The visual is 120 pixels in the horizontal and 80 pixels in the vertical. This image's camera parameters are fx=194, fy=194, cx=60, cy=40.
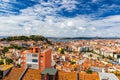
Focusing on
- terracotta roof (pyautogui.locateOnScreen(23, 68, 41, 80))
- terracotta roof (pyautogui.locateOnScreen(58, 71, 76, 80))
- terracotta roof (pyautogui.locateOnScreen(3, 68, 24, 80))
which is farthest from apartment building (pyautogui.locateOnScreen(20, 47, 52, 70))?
terracotta roof (pyautogui.locateOnScreen(58, 71, 76, 80))

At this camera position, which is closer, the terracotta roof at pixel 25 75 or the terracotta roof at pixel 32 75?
the terracotta roof at pixel 25 75

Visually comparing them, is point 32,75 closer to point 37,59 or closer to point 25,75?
point 25,75

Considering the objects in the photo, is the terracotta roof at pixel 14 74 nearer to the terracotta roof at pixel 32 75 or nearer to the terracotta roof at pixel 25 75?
the terracotta roof at pixel 25 75

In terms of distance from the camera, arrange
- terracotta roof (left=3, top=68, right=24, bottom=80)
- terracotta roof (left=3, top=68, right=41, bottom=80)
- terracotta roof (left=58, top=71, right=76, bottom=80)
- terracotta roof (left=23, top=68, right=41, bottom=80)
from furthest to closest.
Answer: terracotta roof (left=58, top=71, right=76, bottom=80) < terracotta roof (left=23, top=68, right=41, bottom=80) < terracotta roof (left=3, top=68, right=41, bottom=80) < terracotta roof (left=3, top=68, right=24, bottom=80)

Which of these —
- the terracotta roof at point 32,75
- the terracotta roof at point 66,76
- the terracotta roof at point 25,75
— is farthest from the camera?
the terracotta roof at point 66,76

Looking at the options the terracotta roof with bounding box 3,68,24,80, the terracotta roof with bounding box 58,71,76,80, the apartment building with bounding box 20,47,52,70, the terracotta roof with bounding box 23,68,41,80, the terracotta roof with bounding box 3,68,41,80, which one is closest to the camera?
the terracotta roof with bounding box 3,68,24,80

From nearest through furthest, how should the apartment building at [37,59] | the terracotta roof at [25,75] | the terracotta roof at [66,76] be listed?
1. the terracotta roof at [25,75]
2. the terracotta roof at [66,76]
3. the apartment building at [37,59]

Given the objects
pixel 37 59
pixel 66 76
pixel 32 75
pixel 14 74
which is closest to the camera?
pixel 14 74

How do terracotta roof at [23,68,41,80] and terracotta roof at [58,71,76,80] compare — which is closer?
terracotta roof at [23,68,41,80]

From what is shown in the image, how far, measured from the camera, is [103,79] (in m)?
28.2

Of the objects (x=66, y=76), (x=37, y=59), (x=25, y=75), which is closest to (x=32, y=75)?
(x=25, y=75)

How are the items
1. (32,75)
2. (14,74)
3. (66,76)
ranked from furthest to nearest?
(66,76), (32,75), (14,74)

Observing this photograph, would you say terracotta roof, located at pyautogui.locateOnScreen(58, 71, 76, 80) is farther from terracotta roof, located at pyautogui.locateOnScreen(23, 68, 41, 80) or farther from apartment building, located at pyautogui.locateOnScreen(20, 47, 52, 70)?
apartment building, located at pyautogui.locateOnScreen(20, 47, 52, 70)

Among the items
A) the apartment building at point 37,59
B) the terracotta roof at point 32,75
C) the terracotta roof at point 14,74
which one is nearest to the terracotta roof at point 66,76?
the terracotta roof at point 32,75
